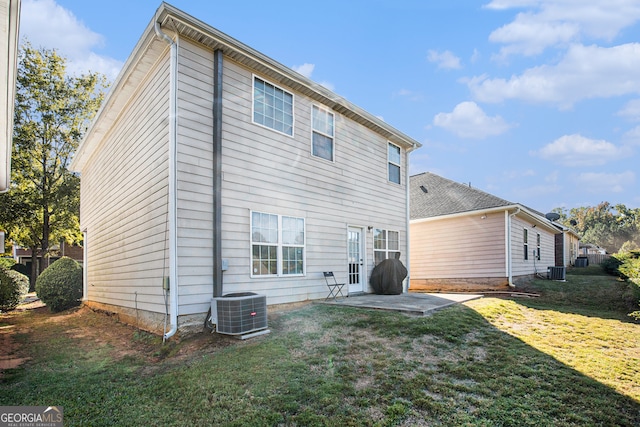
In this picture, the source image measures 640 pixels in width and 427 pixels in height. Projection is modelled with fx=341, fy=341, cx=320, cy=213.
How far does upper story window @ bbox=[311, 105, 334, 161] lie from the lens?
28.2 feet

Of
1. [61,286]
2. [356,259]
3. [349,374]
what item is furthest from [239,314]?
[61,286]

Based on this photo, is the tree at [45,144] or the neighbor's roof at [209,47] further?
the tree at [45,144]

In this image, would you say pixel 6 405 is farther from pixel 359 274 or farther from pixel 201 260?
pixel 359 274

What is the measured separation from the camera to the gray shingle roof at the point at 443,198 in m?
13.8

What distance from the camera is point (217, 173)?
6258 millimetres

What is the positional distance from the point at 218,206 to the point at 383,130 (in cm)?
644

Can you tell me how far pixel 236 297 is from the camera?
5504 mm

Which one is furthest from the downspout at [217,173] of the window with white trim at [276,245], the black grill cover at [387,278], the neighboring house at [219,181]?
the black grill cover at [387,278]

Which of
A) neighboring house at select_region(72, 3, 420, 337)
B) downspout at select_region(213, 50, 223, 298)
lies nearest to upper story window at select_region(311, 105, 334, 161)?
neighboring house at select_region(72, 3, 420, 337)

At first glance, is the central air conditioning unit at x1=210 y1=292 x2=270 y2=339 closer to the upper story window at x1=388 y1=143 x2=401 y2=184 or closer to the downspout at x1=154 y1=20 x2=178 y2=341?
the downspout at x1=154 y1=20 x2=178 y2=341

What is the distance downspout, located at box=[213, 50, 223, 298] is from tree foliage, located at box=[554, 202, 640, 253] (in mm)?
66371

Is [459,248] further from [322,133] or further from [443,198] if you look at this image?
[322,133]

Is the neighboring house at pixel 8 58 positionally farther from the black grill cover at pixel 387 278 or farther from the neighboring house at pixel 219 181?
the black grill cover at pixel 387 278

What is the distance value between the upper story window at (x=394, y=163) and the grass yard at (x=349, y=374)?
5.51 metres
